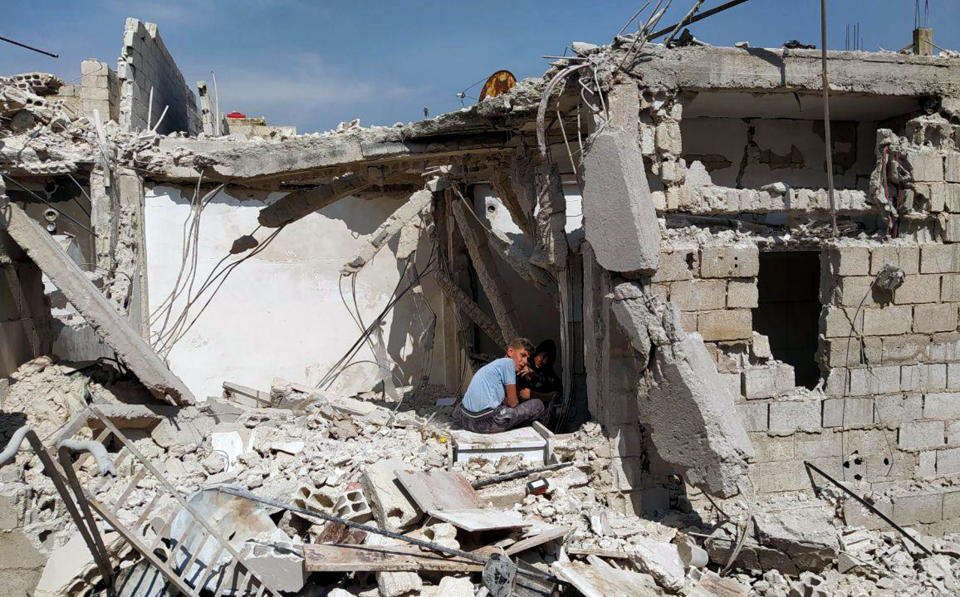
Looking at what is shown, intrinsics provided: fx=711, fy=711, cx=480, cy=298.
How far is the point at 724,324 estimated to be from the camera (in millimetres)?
6340

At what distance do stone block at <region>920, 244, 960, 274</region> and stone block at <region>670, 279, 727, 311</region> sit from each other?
2043mm

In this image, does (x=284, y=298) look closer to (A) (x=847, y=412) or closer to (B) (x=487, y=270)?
(B) (x=487, y=270)

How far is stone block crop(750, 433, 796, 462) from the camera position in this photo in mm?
6484

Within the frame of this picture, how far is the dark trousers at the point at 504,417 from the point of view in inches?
277

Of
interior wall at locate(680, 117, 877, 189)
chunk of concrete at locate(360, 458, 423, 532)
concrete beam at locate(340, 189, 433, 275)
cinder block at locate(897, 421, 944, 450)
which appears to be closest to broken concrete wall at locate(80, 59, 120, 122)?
concrete beam at locate(340, 189, 433, 275)

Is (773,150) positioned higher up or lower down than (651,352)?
higher up

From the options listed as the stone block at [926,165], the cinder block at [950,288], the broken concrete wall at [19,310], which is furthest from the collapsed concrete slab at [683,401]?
the broken concrete wall at [19,310]

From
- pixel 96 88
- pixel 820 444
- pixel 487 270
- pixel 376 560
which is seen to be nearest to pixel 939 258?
pixel 820 444

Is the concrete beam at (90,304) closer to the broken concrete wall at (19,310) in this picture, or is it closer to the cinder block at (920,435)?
the broken concrete wall at (19,310)

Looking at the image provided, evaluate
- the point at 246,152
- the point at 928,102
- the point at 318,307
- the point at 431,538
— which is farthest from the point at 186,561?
the point at 928,102

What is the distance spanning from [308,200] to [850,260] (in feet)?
19.9

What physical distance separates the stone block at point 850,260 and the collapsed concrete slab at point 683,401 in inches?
68.0

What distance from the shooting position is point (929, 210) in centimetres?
668

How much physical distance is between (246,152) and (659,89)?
193 inches
